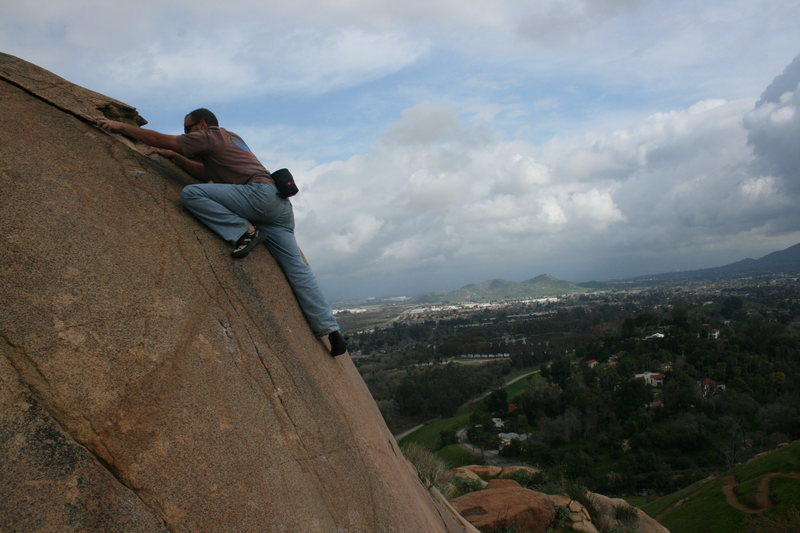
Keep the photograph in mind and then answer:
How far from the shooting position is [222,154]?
567cm

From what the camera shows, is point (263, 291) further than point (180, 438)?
Yes

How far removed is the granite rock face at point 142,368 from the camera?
336 centimetres

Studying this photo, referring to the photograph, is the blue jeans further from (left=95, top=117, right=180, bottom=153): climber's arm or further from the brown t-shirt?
(left=95, top=117, right=180, bottom=153): climber's arm

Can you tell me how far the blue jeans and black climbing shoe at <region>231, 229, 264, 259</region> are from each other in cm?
7

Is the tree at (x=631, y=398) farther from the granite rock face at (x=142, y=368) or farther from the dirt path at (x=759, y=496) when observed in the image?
the granite rock face at (x=142, y=368)

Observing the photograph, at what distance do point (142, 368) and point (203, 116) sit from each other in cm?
328

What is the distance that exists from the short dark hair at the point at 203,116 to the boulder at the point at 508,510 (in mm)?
10827

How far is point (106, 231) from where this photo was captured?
448cm

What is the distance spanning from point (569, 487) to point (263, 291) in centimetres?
1524

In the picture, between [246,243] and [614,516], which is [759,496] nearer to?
[614,516]

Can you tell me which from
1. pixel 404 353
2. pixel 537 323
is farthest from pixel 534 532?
pixel 537 323

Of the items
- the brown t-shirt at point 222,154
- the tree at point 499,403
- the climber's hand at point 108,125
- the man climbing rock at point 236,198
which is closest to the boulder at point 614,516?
the man climbing rock at point 236,198

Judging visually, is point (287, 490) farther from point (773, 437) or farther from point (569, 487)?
point (773, 437)

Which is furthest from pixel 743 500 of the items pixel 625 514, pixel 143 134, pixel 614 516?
pixel 143 134
